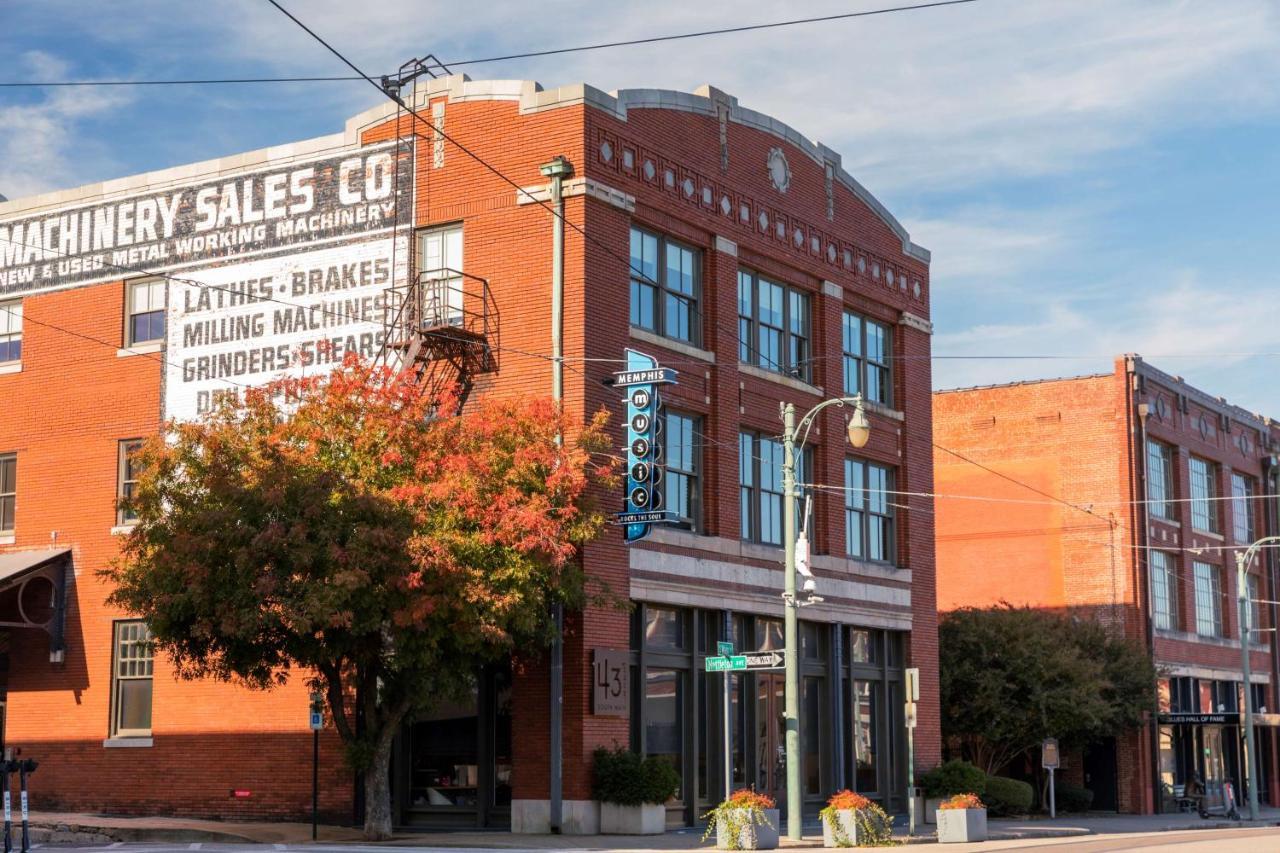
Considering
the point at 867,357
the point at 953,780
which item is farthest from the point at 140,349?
the point at 953,780

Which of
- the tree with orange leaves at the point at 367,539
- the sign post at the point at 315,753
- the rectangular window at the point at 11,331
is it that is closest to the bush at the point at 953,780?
the tree with orange leaves at the point at 367,539

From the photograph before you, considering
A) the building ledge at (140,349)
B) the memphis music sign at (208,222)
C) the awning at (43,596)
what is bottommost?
the awning at (43,596)

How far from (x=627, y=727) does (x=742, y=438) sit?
7495 mm

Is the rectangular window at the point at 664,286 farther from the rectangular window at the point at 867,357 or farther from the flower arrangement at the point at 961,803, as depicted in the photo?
the flower arrangement at the point at 961,803

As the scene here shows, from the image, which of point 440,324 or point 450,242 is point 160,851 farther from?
point 450,242

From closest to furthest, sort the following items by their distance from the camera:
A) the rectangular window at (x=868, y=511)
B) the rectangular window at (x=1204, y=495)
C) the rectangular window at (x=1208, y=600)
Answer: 1. the rectangular window at (x=868, y=511)
2. the rectangular window at (x=1208, y=600)
3. the rectangular window at (x=1204, y=495)

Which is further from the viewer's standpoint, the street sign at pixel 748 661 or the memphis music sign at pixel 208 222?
the memphis music sign at pixel 208 222

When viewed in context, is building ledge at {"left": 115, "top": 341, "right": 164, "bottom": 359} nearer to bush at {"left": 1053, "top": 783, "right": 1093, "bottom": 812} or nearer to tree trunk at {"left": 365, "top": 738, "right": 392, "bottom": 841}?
tree trunk at {"left": 365, "top": 738, "right": 392, "bottom": 841}

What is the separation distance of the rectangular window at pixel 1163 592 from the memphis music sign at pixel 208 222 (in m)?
30.1

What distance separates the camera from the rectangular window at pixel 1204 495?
2283 inches

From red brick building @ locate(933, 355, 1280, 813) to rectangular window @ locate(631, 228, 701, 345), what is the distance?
2226 cm

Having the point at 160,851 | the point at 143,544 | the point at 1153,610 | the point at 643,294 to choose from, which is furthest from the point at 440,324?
the point at 1153,610

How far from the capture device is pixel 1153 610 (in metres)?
53.4

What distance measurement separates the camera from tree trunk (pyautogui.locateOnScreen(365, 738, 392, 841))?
28.4 metres
